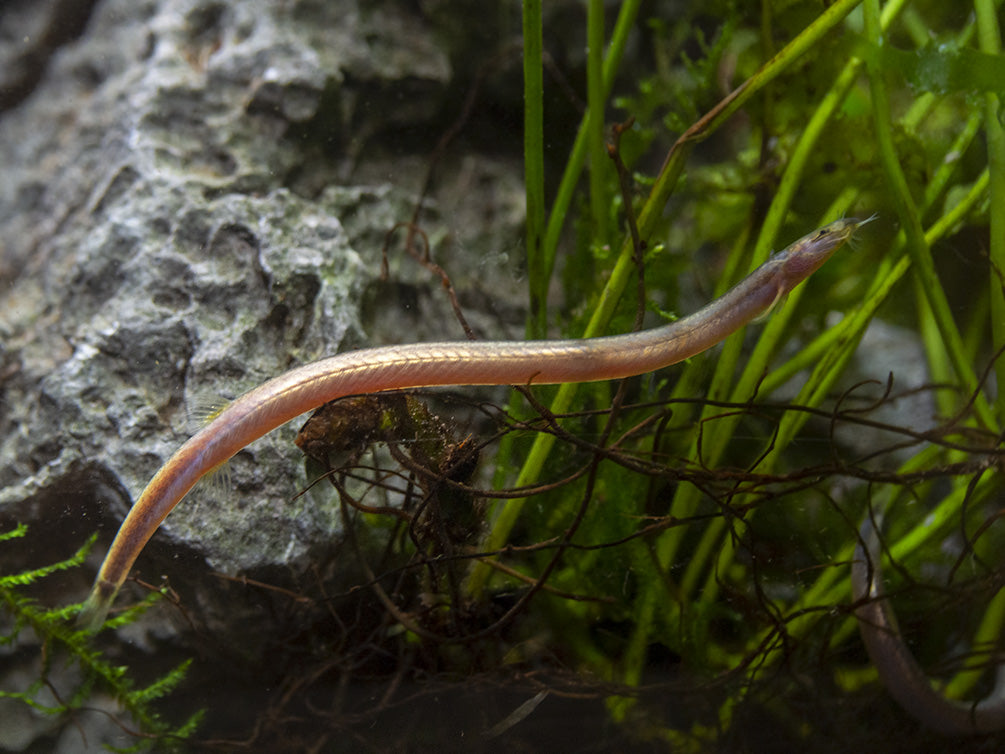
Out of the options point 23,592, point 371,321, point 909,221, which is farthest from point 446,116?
point 23,592

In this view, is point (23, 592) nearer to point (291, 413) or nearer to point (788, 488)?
point (291, 413)

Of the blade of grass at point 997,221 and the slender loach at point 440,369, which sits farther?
the blade of grass at point 997,221

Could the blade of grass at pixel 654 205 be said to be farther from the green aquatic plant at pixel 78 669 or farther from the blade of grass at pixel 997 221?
the green aquatic plant at pixel 78 669

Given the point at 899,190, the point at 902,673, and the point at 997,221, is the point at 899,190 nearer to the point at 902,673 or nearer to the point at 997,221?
the point at 997,221

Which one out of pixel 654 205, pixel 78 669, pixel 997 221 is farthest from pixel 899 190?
pixel 78 669

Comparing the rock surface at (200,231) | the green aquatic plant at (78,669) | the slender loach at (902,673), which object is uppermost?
the rock surface at (200,231)

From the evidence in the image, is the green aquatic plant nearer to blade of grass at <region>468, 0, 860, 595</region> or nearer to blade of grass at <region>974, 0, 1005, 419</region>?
blade of grass at <region>468, 0, 860, 595</region>

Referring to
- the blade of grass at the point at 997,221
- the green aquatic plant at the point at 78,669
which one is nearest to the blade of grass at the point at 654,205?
the blade of grass at the point at 997,221
